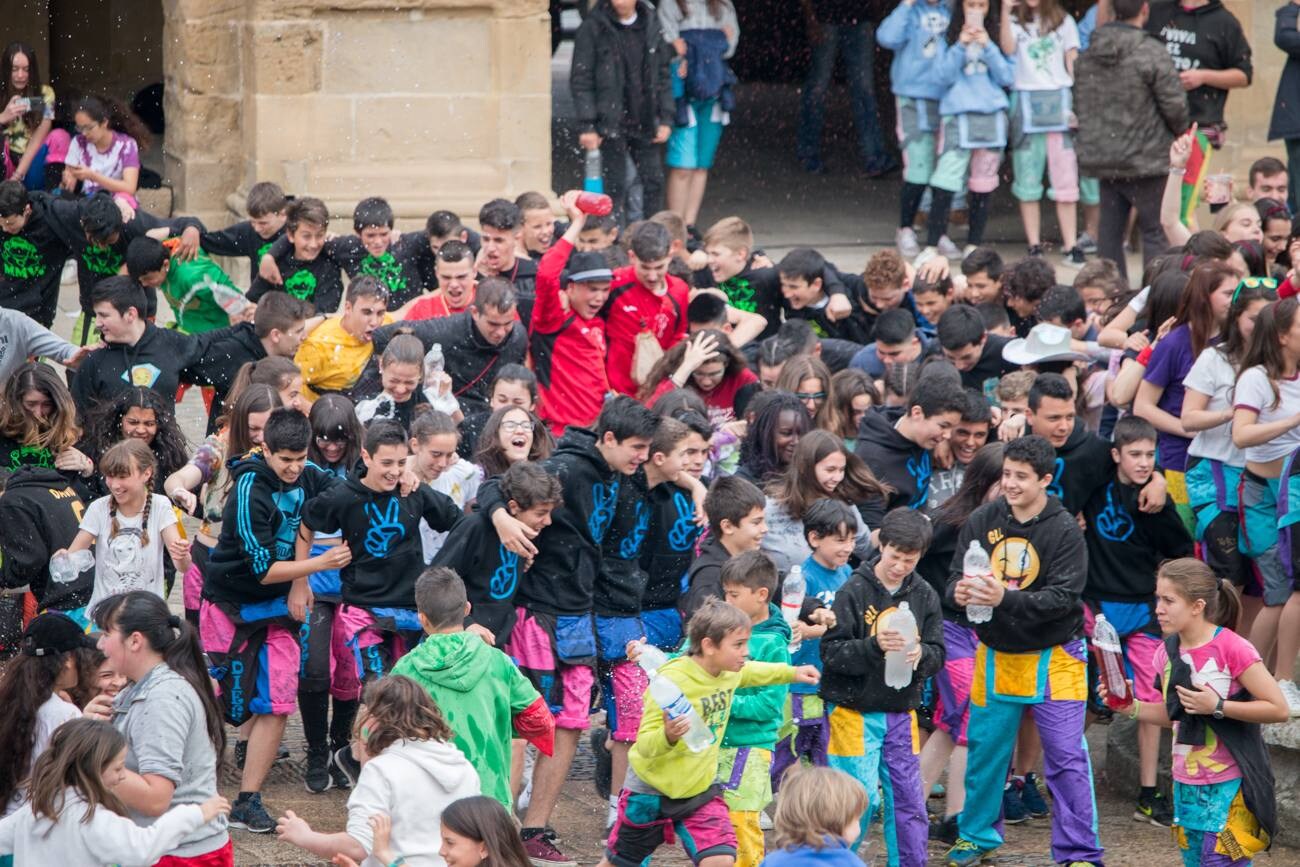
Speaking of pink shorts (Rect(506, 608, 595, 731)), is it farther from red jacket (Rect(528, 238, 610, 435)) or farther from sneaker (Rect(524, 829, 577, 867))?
red jacket (Rect(528, 238, 610, 435))

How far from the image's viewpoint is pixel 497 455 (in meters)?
7.56

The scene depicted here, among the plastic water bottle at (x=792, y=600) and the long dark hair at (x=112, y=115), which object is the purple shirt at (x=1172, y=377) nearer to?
the plastic water bottle at (x=792, y=600)

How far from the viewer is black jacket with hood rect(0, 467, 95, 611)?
7156 mm

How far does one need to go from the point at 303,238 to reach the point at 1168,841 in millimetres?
4887

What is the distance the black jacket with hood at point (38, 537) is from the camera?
7.16 meters

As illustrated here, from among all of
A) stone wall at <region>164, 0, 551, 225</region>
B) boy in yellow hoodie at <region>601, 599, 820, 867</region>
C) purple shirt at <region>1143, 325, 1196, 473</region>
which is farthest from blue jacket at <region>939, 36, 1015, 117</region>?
boy in yellow hoodie at <region>601, 599, 820, 867</region>

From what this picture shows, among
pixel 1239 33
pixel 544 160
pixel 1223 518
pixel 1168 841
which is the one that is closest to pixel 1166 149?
pixel 1239 33

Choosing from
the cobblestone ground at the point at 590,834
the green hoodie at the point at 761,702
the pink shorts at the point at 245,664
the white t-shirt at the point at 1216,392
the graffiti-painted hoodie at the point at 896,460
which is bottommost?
the cobblestone ground at the point at 590,834

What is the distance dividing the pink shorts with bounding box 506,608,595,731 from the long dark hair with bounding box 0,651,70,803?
1.73 m

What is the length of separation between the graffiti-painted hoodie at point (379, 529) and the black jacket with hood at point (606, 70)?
6.12 metres

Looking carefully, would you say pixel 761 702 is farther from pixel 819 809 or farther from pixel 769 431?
pixel 769 431

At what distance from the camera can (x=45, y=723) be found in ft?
18.5

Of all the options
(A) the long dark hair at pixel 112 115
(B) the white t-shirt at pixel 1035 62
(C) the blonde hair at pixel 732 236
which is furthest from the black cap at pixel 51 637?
(B) the white t-shirt at pixel 1035 62

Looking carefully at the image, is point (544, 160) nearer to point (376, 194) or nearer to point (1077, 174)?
point (376, 194)
